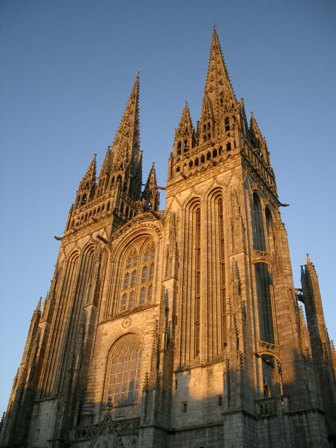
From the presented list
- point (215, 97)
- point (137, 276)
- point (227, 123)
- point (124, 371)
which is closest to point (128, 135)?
point (215, 97)

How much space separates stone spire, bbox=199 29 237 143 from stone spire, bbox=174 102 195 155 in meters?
0.90

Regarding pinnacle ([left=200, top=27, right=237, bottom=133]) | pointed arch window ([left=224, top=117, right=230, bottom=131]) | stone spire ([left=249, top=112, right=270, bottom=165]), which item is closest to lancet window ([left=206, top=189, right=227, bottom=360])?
pointed arch window ([left=224, top=117, right=230, bottom=131])

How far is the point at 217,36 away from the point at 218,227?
2710 cm

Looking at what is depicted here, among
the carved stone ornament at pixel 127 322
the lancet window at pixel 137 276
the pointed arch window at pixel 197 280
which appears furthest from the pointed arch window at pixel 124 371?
the pointed arch window at pixel 197 280

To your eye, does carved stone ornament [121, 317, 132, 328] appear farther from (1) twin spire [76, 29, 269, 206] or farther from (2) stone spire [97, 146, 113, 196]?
(2) stone spire [97, 146, 113, 196]

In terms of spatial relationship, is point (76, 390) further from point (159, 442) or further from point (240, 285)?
point (240, 285)

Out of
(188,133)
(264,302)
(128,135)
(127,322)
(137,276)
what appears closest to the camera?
(264,302)

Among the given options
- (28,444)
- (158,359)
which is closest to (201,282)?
(158,359)

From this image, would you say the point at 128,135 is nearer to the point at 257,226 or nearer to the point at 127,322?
the point at 257,226

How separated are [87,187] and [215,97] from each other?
14.7 meters

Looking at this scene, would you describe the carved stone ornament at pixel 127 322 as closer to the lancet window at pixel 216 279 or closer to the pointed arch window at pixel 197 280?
the pointed arch window at pixel 197 280

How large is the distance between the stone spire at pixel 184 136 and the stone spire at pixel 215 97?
0.90 meters

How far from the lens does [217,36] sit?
47.5 m

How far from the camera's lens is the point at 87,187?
4366 cm
